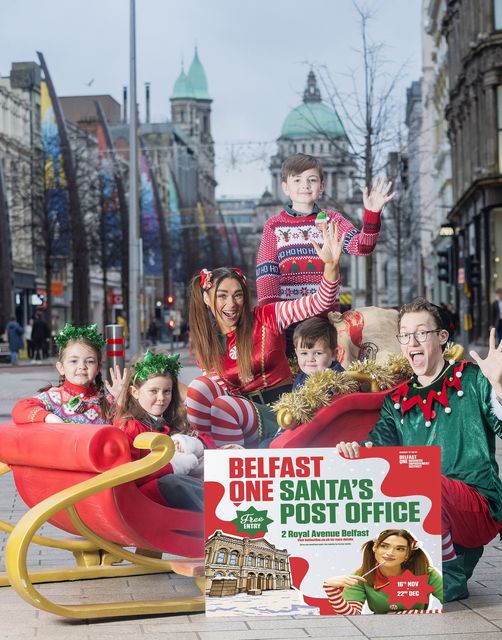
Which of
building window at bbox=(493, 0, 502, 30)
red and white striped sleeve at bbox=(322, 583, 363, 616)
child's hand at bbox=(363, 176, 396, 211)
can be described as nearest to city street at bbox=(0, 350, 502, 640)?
red and white striped sleeve at bbox=(322, 583, 363, 616)

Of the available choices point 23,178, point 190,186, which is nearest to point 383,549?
point 23,178

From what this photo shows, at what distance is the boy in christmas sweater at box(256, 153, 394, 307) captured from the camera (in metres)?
7.17

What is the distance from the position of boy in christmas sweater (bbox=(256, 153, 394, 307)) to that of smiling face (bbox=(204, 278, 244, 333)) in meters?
0.32

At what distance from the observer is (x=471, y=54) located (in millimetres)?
44219

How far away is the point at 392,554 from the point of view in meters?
5.67

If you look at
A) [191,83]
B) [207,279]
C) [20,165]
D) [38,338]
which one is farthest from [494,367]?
[191,83]

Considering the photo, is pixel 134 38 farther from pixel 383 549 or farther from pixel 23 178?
pixel 383 549

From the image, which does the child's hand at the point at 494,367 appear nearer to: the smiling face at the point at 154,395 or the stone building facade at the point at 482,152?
the smiling face at the point at 154,395

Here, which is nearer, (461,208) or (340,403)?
(340,403)

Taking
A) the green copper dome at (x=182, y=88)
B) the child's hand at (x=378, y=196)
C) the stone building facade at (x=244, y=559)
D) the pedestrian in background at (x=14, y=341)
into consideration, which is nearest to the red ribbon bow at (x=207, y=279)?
the child's hand at (x=378, y=196)

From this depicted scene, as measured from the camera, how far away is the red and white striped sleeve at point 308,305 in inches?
265

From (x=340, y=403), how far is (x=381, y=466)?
1.93 ft

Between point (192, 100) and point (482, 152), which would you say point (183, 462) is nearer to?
point (482, 152)

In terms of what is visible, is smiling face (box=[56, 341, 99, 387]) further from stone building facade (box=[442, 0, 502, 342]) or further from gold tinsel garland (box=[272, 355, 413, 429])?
stone building facade (box=[442, 0, 502, 342])
